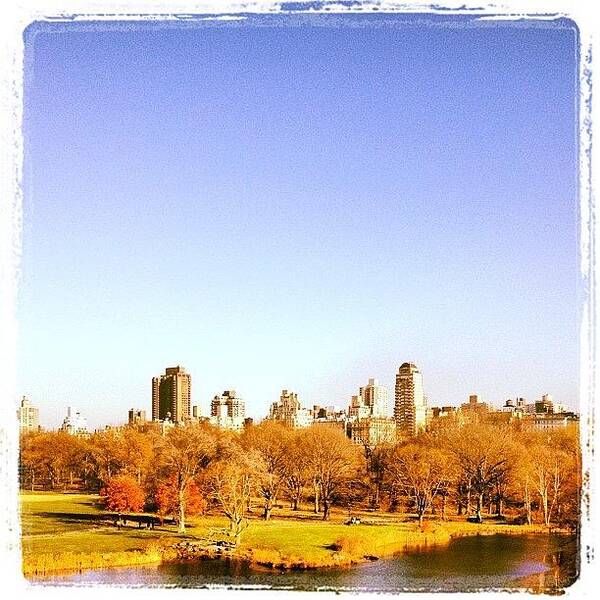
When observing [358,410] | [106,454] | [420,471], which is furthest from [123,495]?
[420,471]

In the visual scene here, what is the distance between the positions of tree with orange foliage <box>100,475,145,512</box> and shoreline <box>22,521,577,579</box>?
A: 156mm

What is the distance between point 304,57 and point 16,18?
3.04ft

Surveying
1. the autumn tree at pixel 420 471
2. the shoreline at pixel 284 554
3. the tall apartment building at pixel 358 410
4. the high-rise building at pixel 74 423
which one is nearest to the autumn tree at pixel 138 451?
the high-rise building at pixel 74 423

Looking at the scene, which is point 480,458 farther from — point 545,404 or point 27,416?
point 27,416

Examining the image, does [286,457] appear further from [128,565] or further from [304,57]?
[304,57]

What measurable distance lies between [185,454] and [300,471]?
1.34 ft

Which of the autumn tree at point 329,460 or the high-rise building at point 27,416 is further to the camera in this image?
the autumn tree at point 329,460

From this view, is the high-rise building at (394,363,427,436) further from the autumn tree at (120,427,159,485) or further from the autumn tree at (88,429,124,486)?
the autumn tree at (88,429,124,486)

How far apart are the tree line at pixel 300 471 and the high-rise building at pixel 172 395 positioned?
0.05 m

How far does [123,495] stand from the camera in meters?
3.62

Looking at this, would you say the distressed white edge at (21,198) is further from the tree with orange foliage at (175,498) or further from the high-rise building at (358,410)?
the high-rise building at (358,410)

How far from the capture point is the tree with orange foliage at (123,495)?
11.9ft

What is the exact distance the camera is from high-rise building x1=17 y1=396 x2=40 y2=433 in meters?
3.39

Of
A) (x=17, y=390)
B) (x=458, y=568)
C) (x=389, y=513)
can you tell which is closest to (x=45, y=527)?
(x=17, y=390)
